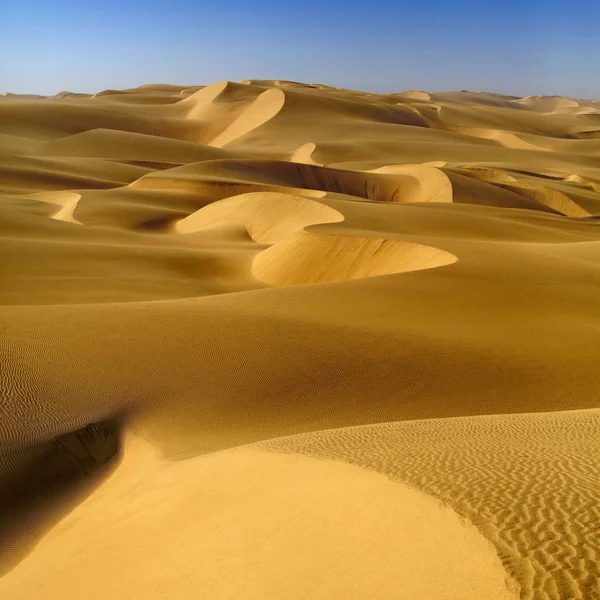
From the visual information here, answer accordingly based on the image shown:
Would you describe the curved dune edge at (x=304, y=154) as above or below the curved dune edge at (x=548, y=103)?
above

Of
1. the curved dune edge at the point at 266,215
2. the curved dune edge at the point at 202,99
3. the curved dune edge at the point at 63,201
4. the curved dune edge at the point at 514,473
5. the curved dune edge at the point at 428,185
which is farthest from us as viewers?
the curved dune edge at the point at 202,99

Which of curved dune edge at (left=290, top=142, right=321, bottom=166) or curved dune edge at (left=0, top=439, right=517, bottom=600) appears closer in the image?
curved dune edge at (left=0, top=439, right=517, bottom=600)

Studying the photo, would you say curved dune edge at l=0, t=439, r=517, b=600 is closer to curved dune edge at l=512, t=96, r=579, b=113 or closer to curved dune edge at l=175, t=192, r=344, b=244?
curved dune edge at l=175, t=192, r=344, b=244

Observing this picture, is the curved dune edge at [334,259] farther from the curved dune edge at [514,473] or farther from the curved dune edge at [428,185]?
the curved dune edge at [428,185]

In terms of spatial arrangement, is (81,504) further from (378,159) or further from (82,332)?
(378,159)

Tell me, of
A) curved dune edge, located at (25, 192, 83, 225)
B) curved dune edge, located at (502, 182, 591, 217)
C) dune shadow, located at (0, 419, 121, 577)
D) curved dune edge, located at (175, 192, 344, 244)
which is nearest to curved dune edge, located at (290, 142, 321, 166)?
curved dune edge, located at (502, 182, 591, 217)

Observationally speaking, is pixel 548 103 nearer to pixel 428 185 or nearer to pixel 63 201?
pixel 428 185

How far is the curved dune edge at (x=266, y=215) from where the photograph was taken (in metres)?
23.1

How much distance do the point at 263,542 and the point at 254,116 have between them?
65898 millimetres

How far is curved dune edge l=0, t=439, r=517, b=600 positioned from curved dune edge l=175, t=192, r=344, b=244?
50.5 feet

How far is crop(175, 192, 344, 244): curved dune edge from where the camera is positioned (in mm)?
23141

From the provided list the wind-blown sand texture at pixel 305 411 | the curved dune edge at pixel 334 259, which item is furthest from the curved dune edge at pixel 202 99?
the curved dune edge at pixel 334 259

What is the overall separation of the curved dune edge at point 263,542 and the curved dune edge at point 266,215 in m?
15.4

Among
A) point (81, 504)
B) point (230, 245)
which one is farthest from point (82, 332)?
point (230, 245)
